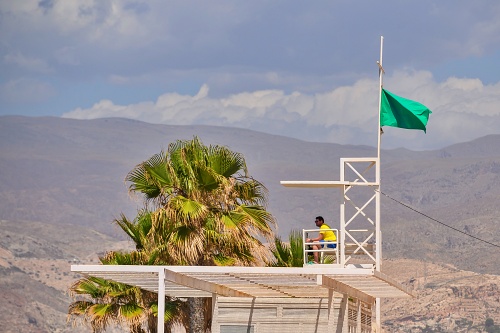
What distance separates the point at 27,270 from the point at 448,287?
66.5 metres

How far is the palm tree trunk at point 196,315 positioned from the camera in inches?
1069

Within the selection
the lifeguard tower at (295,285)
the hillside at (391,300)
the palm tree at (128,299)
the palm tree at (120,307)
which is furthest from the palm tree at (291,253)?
the hillside at (391,300)

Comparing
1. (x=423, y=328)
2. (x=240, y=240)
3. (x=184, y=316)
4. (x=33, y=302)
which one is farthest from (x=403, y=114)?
(x=33, y=302)

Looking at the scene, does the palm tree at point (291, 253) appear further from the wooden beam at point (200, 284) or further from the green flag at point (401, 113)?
the green flag at point (401, 113)

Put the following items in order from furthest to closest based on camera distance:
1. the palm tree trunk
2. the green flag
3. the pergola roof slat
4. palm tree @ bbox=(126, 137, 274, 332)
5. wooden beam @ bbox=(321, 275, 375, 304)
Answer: the palm tree trunk, palm tree @ bbox=(126, 137, 274, 332), the green flag, wooden beam @ bbox=(321, 275, 375, 304), the pergola roof slat

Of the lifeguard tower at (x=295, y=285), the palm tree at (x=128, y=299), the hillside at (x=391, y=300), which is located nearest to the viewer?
the lifeguard tower at (x=295, y=285)

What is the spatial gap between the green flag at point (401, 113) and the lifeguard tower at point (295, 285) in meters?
1.38

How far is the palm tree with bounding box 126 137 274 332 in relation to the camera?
26594mm

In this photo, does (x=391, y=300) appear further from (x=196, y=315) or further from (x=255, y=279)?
(x=255, y=279)

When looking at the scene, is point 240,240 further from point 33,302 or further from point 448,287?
point 33,302

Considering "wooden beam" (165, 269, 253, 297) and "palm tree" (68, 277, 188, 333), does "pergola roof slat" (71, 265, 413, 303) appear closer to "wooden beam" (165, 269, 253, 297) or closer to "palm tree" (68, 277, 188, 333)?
"wooden beam" (165, 269, 253, 297)

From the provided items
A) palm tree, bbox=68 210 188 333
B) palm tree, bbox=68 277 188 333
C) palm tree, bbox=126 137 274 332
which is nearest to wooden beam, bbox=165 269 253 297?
palm tree, bbox=126 137 274 332

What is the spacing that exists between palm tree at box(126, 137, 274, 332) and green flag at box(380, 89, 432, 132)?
3.49 metres

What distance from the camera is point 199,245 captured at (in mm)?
26312
